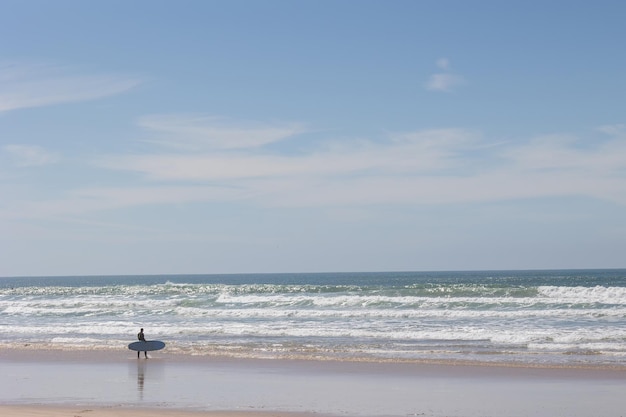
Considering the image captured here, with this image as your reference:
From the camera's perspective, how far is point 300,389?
1531cm

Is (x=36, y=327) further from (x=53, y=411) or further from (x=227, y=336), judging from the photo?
(x=53, y=411)

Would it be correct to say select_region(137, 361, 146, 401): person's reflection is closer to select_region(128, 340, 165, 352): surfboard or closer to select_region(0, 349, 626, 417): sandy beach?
select_region(0, 349, 626, 417): sandy beach

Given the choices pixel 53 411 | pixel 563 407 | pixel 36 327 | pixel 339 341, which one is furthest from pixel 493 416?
pixel 36 327

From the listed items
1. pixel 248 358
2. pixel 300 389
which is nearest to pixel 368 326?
pixel 248 358

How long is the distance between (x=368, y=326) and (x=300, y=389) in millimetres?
13331

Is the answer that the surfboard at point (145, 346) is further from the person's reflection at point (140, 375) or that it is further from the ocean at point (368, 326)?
Answer: the person's reflection at point (140, 375)

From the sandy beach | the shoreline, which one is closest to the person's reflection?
the sandy beach

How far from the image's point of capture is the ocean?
21188mm

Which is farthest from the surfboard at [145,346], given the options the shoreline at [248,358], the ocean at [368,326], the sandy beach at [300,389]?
the sandy beach at [300,389]

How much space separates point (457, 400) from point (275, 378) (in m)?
4.52

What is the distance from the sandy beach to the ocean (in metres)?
1.95

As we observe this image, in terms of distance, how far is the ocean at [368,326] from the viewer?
2119cm

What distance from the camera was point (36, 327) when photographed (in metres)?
32.3

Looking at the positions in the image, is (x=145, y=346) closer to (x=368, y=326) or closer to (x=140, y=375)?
(x=140, y=375)
